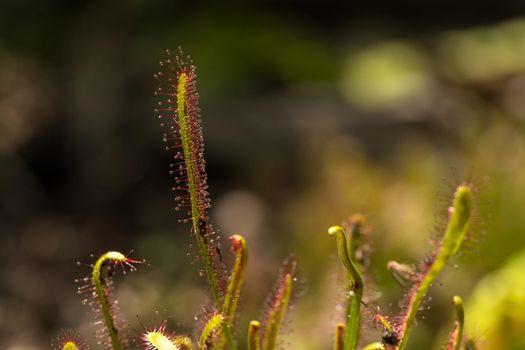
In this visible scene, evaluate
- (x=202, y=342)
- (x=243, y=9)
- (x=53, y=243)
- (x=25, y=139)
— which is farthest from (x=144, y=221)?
(x=202, y=342)

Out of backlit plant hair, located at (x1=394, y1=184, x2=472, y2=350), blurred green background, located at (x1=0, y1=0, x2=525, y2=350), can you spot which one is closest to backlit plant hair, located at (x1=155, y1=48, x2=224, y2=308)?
backlit plant hair, located at (x1=394, y1=184, x2=472, y2=350)

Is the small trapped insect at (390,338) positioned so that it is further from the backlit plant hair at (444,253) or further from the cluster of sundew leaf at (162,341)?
the cluster of sundew leaf at (162,341)

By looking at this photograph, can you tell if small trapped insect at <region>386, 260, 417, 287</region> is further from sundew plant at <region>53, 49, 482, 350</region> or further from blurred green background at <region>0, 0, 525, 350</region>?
blurred green background at <region>0, 0, 525, 350</region>

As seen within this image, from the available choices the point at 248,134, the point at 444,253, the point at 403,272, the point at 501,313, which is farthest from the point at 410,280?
the point at 248,134

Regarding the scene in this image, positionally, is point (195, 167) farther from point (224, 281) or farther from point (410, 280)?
point (410, 280)

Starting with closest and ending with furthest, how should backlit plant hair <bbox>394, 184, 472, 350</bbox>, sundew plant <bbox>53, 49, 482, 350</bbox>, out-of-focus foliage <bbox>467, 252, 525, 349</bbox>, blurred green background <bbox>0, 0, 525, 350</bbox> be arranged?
backlit plant hair <bbox>394, 184, 472, 350</bbox> < sundew plant <bbox>53, 49, 482, 350</bbox> < out-of-focus foliage <bbox>467, 252, 525, 349</bbox> < blurred green background <bbox>0, 0, 525, 350</bbox>
